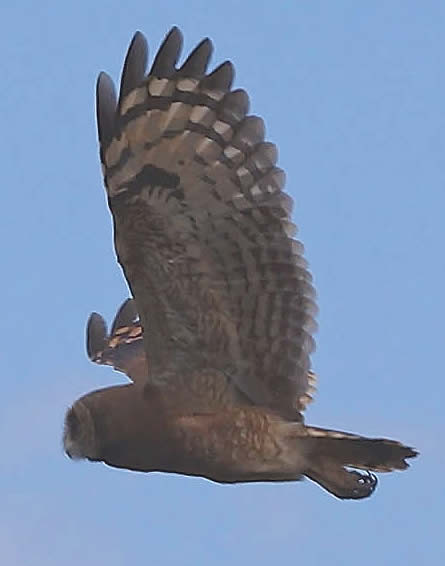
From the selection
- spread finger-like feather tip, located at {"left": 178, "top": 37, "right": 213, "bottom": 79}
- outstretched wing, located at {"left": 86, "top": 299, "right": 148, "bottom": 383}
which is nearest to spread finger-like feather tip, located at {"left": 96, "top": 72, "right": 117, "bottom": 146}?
spread finger-like feather tip, located at {"left": 178, "top": 37, "right": 213, "bottom": 79}

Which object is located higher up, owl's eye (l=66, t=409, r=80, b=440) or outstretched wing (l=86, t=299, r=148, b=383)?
outstretched wing (l=86, t=299, r=148, b=383)

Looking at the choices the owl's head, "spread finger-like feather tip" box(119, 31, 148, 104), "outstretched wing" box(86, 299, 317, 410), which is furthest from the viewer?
"outstretched wing" box(86, 299, 317, 410)

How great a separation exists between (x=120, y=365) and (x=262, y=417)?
1.59m

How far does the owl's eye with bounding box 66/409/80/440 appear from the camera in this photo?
28.4ft

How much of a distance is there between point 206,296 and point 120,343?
2307 mm

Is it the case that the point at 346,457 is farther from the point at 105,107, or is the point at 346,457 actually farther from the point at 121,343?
the point at 121,343

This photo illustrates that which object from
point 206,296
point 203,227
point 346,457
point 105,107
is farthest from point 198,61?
point 346,457

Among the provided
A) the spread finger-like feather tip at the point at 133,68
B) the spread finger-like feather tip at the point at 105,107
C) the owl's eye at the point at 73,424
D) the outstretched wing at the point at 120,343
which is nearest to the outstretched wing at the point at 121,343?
the outstretched wing at the point at 120,343

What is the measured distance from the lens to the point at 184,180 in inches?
331

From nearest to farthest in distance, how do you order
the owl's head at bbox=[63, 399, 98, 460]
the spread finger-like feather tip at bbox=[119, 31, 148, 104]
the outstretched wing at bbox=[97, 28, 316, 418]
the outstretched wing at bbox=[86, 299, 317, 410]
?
the spread finger-like feather tip at bbox=[119, 31, 148, 104] → the outstretched wing at bbox=[97, 28, 316, 418] → the owl's head at bbox=[63, 399, 98, 460] → the outstretched wing at bbox=[86, 299, 317, 410]

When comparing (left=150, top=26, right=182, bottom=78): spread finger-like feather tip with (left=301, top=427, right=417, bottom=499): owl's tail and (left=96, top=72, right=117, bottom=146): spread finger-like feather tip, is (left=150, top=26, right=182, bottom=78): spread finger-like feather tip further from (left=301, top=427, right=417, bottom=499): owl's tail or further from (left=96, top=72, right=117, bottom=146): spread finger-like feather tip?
(left=301, top=427, right=417, bottom=499): owl's tail

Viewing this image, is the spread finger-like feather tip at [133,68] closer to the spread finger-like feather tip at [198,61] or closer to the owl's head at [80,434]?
the spread finger-like feather tip at [198,61]

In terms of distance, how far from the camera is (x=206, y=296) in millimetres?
8516

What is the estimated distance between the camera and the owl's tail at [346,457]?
8.62m
